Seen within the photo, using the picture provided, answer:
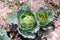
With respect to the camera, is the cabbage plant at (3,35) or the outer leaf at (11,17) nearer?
the cabbage plant at (3,35)

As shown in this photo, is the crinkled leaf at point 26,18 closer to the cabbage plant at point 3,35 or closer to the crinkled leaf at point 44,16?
the crinkled leaf at point 44,16

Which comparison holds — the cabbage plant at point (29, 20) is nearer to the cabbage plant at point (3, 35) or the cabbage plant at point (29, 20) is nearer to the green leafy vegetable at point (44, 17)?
the green leafy vegetable at point (44, 17)

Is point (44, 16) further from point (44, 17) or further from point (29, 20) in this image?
point (29, 20)

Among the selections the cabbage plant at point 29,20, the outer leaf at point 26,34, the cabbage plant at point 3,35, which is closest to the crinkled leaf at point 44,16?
the cabbage plant at point 29,20

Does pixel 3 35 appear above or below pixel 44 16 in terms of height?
below

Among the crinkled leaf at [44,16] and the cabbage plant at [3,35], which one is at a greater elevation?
the crinkled leaf at [44,16]

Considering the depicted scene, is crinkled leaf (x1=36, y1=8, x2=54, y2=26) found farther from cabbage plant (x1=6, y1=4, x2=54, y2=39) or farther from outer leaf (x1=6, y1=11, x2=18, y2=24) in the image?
outer leaf (x1=6, y1=11, x2=18, y2=24)

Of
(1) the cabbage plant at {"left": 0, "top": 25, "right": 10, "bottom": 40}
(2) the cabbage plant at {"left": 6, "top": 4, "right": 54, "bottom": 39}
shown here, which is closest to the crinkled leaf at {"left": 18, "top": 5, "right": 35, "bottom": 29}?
(2) the cabbage plant at {"left": 6, "top": 4, "right": 54, "bottom": 39}

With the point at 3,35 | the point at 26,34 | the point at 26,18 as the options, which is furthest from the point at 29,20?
the point at 3,35

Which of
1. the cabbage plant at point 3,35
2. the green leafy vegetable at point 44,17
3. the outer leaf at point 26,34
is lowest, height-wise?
the outer leaf at point 26,34
